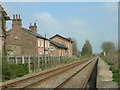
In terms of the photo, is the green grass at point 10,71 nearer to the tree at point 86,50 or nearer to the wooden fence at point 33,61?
the wooden fence at point 33,61

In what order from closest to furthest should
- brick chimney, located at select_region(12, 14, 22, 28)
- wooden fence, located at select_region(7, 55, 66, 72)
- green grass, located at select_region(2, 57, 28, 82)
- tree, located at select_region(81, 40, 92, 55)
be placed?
green grass, located at select_region(2, 57, 28, 82), wooden fence, located at select_region(7, 55, 66, 72), brick chimney, located at select_region(12, 14, 22, 28), tree, located at select_region(81, 40, 92, 55)

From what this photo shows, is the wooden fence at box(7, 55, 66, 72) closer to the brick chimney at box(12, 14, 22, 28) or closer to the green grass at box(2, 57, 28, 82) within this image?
the green grass at box(2, 57, 28, 82)

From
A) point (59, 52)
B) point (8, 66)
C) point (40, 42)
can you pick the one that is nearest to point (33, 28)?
point (40, 42)

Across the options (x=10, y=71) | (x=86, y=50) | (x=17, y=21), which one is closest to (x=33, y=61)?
(x=10, y=71)

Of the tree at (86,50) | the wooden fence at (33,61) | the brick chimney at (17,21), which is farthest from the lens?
the tree at (86,50)

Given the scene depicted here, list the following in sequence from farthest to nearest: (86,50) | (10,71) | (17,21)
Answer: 1. (86,50)
2. (17,21)
3. (10,71)

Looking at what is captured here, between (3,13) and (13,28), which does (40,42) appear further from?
(3,13)

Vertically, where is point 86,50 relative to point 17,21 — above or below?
below

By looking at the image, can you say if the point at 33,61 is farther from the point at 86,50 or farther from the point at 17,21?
the point at 86,50

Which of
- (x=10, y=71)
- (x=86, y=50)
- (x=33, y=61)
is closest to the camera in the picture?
(x=10, y=71)

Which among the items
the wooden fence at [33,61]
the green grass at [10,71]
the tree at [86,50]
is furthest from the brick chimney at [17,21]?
the tree at [86,50]

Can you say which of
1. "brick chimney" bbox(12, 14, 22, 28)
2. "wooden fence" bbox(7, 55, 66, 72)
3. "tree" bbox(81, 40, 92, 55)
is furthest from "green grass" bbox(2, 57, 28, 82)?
"tree" bbox(81, 40, 92, 55)

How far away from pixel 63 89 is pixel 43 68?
1336cm

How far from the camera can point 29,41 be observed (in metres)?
37.8
